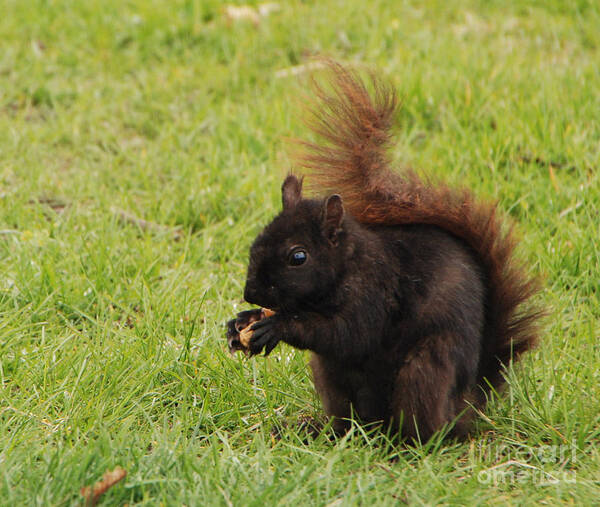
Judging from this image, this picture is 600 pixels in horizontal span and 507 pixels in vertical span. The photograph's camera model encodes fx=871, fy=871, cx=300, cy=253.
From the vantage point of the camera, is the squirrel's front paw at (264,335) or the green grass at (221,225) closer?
the green grass at (221,225)

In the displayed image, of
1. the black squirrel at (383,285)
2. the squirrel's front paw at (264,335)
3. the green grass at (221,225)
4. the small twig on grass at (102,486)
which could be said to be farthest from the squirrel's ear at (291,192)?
the small twig on grass at (102,486)

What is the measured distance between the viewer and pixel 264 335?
248 cm

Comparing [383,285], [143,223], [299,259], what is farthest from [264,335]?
[143,223]

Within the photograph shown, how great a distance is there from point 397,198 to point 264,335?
2.03ft

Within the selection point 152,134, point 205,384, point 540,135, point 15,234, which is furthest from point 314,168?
point 152,134

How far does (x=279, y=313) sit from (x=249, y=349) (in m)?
0.14

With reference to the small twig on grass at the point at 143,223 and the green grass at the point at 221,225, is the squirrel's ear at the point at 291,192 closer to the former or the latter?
the green grass at the point at 221,225

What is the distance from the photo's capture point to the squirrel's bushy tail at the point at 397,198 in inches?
106

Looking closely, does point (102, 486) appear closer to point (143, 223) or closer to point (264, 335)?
point (264, 335)

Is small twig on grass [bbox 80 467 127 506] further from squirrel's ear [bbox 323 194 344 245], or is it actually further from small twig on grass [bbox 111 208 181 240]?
small twig on grass [bbox 111 208 181 240]

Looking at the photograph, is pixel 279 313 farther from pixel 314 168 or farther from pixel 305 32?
pixel 305 32

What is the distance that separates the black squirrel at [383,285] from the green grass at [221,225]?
0.51ft

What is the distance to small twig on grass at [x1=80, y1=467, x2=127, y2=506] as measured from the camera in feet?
6.70

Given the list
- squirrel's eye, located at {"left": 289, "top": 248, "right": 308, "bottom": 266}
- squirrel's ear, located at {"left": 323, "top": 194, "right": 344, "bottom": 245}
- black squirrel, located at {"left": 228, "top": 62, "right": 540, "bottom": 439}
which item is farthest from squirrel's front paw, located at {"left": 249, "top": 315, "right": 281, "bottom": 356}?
squirrel's ear, located at {"left": 323, "top": 194, "right": 344, "bottom": 245}
